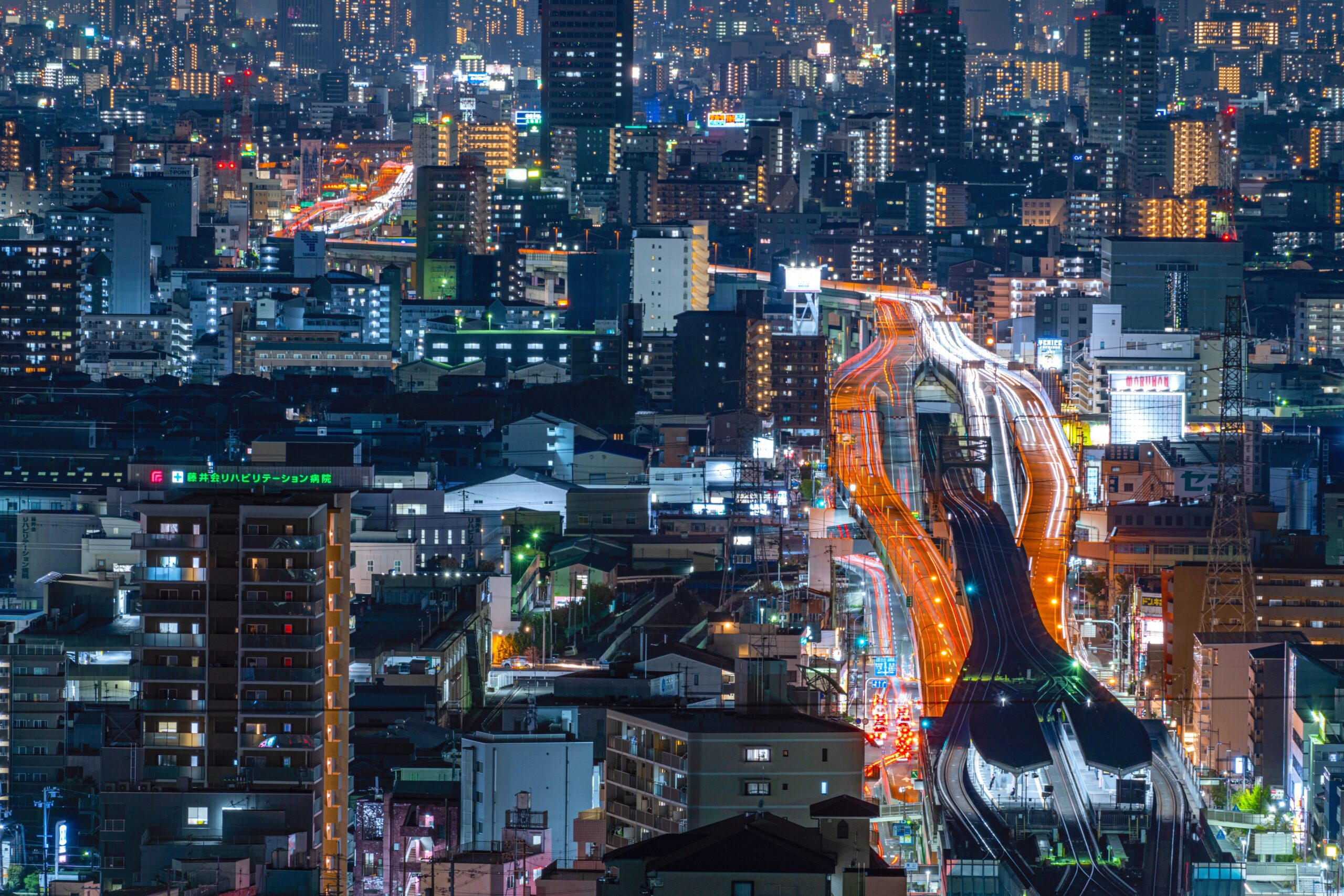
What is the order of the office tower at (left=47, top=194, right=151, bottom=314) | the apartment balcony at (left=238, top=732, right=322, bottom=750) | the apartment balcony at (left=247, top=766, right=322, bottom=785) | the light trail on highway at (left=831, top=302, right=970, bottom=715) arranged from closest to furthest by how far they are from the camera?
the apartment balcony at (left=247, top=766, right=322, bottom=785) < the apartment balcony at (left=238, top=732, right=322, bottom=750) < the light trail on highway at (left=831, top=302, right=970, bottom=715) < the office tower at (left=47, top=194, right=151, bottom=314)

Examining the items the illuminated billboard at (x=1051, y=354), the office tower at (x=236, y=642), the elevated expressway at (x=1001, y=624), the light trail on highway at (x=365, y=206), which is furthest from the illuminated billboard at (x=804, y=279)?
the office tower at (x=236, y=642)

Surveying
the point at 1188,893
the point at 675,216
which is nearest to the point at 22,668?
the point at 1188,893

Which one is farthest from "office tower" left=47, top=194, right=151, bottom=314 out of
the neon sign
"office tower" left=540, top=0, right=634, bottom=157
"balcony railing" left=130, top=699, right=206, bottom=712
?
"balcony railing" left=130, top=699, right=206, bottom=712

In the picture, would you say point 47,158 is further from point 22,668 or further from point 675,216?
point 22,668

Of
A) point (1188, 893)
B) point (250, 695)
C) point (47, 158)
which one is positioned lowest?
point (1188, 893)

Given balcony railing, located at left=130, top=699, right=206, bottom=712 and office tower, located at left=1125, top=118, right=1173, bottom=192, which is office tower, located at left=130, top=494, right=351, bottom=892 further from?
office tower, located at left=1125, top=118, right=1173, bottom=192
